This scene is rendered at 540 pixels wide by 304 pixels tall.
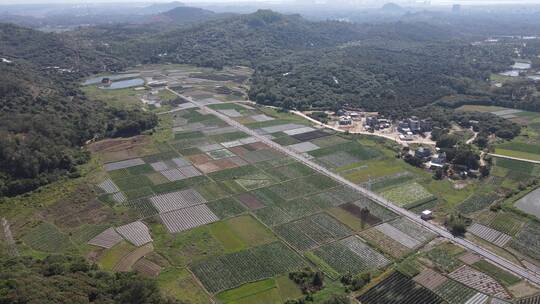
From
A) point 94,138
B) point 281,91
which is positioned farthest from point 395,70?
point 94,138

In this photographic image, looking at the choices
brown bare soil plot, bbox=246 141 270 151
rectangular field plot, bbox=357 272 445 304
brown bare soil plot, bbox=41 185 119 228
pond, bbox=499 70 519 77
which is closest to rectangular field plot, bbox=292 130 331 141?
brown bare soil plot, bbox=246 141 270 151

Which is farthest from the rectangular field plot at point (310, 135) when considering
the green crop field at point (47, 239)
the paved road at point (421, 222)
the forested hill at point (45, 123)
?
the green crop field at point (47, 239)

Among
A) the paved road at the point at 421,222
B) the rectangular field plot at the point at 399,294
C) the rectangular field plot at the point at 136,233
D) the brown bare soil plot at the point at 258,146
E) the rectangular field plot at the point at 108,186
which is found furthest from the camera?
the brown bare soil plot at the point at 258,146

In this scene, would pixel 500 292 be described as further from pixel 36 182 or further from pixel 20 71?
pixel 20 71

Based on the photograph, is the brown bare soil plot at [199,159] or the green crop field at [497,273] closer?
the green crop field at [497,273]

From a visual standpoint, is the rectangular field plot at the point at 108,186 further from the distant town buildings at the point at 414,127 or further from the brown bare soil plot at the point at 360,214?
the distant town buildings at the point at 414,127

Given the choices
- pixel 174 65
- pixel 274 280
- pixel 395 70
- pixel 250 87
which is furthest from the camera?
pixel 174 65

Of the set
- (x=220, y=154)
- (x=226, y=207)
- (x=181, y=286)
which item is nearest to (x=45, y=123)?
(x=220, y=154)
